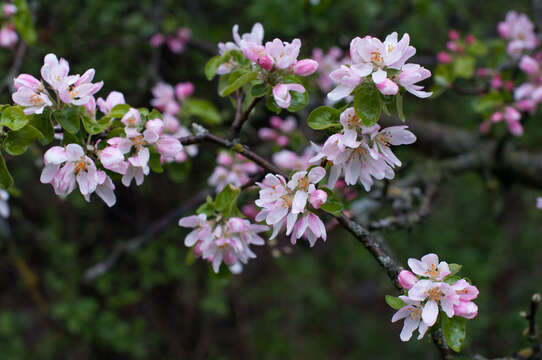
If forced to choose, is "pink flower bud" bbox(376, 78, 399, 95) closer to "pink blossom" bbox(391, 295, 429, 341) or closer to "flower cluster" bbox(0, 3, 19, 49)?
"pink blossom" bbox(391, 295, 429, 341)

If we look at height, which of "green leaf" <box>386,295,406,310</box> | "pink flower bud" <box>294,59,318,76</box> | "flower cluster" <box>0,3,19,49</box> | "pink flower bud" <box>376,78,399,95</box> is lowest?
"flower cluster" <box>0,3,19,49</box>

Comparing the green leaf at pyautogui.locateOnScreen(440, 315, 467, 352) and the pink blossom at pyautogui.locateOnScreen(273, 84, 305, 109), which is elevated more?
the pink blossom at pyautogui.locateOnScreen(273, 84, 305, 109)

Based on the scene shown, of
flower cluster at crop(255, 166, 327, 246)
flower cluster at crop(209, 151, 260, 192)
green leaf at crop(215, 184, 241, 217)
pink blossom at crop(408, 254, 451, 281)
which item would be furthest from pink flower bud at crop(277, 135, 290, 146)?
pink blossom at crop(408, 254, 451, 281)

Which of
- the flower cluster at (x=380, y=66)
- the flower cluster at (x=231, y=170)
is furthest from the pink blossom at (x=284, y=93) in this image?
the flower cluster at (x=231, y=170)

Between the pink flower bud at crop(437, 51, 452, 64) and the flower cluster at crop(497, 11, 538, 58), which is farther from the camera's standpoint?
the pink flower bud at crop(437, 51, 452, 64)

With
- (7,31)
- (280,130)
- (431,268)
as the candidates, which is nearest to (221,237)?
(431,268)

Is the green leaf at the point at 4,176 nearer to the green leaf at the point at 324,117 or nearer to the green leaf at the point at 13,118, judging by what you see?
the green leaf at the point at 13,118
